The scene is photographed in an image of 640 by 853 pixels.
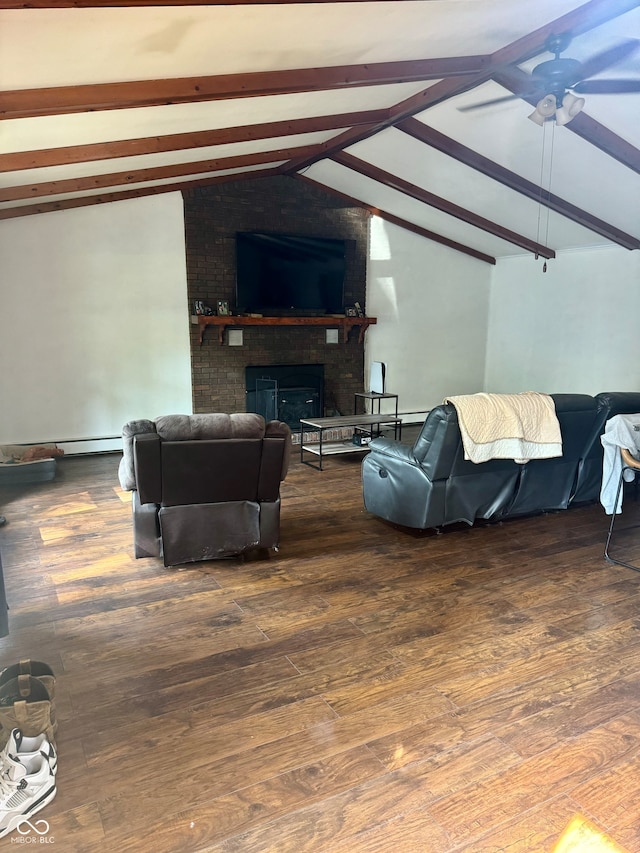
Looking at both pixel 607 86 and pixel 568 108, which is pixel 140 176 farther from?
pixel 607 86

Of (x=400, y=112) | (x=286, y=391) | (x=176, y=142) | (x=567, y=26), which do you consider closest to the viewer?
(x=567, y=26)

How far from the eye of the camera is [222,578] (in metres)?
3.46

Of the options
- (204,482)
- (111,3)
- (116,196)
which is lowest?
(204,482)

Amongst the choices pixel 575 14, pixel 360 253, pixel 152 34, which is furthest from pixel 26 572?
pixel 360 253

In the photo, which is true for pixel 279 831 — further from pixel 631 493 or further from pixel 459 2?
pixel 631 493

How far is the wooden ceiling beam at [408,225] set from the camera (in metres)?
7.53

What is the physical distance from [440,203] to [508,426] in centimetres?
452

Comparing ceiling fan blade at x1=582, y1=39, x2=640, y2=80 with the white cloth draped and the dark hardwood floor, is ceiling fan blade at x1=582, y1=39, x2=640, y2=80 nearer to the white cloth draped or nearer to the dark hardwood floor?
the white cloth draped

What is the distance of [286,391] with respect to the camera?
7.47 meters

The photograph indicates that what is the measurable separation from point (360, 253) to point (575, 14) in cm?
450

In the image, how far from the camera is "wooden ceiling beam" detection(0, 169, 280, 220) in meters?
5.74

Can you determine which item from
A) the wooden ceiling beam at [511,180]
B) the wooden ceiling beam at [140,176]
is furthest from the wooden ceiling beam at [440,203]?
the wooden ceiling beam at [511,180]

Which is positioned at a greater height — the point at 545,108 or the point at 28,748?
the point at 545,108

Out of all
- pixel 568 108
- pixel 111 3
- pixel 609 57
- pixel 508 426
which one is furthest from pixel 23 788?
pixel 568 108
